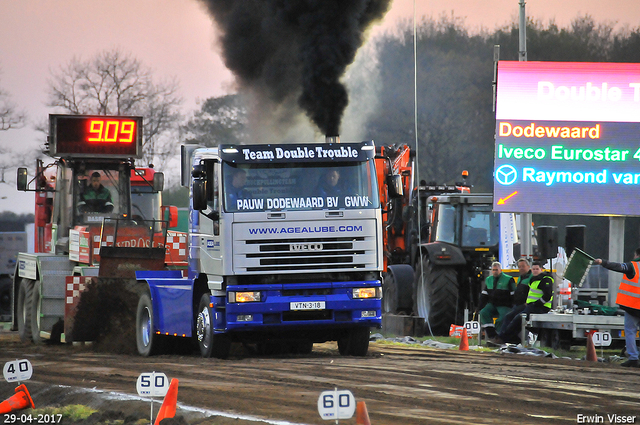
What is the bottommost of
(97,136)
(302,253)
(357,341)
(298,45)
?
(357,341)

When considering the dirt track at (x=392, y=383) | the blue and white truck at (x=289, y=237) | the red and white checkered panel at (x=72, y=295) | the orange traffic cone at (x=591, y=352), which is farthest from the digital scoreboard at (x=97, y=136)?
the orange traffic cone at (x=591, y=352)

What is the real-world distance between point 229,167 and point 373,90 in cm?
2977

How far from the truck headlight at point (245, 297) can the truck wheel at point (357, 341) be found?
6.07ft

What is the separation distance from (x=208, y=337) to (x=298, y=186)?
2514 millimetres

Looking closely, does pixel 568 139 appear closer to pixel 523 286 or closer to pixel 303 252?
pixel 523 286

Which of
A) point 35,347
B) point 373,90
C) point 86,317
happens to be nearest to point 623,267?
point 86,317

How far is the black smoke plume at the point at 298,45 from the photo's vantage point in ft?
70.3

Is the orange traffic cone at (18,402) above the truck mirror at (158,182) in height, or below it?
below

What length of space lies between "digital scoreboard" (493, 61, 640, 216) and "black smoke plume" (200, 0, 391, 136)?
13.3 ft

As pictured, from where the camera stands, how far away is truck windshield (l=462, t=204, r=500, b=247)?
2069 centimetres

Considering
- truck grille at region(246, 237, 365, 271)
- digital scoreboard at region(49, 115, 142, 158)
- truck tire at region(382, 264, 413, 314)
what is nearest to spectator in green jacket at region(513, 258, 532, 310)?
truck tire at region(382, 264, 413, 314)

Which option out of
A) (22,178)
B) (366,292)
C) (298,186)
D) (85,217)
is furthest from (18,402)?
(85,217)

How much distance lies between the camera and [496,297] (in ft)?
59.3

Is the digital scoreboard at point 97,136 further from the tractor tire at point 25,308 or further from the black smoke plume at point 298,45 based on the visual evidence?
the black smoke plume at point 298,45
